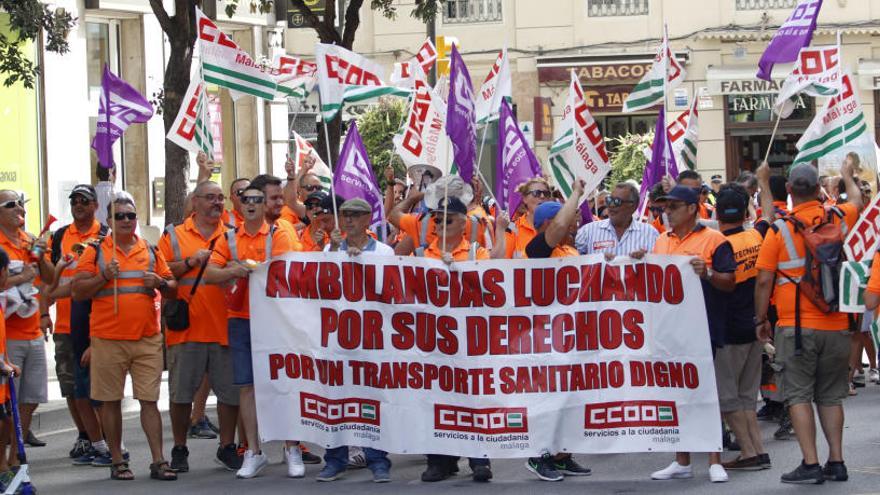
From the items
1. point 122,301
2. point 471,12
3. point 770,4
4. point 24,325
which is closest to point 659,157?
point 122,301

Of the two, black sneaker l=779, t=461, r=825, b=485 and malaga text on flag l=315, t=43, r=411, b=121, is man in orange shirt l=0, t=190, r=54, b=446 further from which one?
black sneaker l=779, t=461, r=825, b=485

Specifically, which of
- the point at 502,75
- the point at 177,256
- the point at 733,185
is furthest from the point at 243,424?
the point at 502,75

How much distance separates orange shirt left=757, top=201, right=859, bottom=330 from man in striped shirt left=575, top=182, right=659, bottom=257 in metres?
0.85

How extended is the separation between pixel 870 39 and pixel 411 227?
75.8ft

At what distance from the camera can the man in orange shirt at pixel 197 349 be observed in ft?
35.8

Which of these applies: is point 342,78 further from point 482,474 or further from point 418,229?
point 482,474

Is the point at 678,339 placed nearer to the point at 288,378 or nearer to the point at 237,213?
the point at 288,378

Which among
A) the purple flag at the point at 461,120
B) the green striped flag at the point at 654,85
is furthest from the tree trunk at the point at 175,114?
the purple flag at the point at 461,120

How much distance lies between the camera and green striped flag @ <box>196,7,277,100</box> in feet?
43.6

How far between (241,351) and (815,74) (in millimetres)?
5804

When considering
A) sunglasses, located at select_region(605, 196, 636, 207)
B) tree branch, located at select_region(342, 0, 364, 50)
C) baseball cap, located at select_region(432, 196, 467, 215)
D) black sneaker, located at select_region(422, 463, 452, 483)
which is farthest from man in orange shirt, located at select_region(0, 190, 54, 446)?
tree branch, located at select_region(342, 0, 364, 50)

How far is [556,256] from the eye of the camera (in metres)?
10.3

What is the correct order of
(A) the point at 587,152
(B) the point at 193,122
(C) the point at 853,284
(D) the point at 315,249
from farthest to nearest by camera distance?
(B) the point at 193,122 → (A) the point at 587,152 → (D) the point at 315,249 → (C) the point at 853,284

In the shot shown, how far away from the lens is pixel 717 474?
9.84 metres
